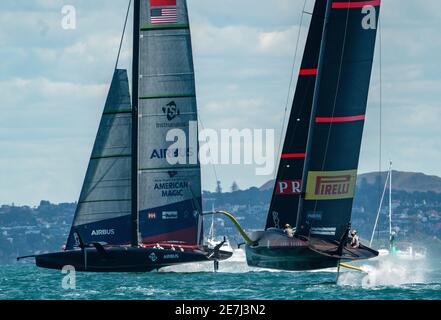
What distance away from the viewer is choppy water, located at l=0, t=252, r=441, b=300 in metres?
45.0

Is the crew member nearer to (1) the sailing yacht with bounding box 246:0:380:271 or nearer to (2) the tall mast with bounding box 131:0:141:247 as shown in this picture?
(1) the sailing yacht with bounding box 246:0:380:271

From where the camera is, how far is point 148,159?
62.0 metres

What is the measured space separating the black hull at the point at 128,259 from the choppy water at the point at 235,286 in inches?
16.7

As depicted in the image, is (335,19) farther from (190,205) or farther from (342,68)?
(190,205)

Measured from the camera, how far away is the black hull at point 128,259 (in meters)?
59.9

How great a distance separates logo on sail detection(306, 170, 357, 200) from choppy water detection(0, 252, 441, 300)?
9.92ft

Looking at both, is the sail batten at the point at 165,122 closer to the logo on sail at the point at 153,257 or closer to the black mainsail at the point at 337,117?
the logo on sail at the point at 153,257

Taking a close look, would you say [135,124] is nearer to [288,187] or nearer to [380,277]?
[288,187]

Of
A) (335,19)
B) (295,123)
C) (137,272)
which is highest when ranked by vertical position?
(335,19)

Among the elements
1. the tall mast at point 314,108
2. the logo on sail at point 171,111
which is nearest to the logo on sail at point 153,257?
the logo on sail at point 171,111

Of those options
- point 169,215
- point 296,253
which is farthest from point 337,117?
point 169,215

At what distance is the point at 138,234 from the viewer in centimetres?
6200
